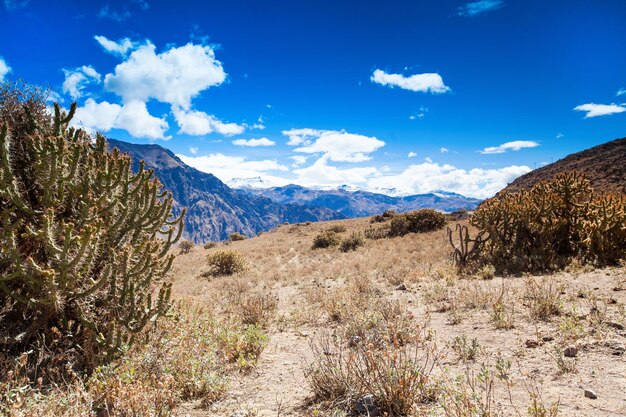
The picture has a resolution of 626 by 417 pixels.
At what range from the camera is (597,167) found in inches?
1332

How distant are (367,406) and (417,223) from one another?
72.7ft

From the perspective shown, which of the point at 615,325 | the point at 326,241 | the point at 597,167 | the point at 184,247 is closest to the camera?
the point at 615,325

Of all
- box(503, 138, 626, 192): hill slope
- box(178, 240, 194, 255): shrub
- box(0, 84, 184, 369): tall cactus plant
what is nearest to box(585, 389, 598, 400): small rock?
box(0, 84, 184, 369): tall cactus plant

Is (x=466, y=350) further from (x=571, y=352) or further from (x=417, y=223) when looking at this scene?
(x=417, y=223)

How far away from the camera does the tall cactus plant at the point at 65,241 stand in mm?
4121

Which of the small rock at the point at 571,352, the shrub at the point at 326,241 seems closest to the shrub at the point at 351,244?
the shrub at the point at 326,241

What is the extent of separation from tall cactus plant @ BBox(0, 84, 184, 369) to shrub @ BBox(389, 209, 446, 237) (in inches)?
829

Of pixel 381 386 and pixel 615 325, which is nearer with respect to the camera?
pixel 381 386

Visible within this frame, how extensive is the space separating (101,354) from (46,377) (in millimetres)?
616

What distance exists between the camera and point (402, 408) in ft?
11.2

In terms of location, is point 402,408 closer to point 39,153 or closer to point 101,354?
point 101,354

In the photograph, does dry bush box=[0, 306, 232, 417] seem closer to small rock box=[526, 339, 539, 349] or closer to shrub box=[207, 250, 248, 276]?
small rock box=[526, 339, 539, 349]

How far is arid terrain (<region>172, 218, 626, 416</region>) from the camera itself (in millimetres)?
3523

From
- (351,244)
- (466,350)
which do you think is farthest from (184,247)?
(466,350)
